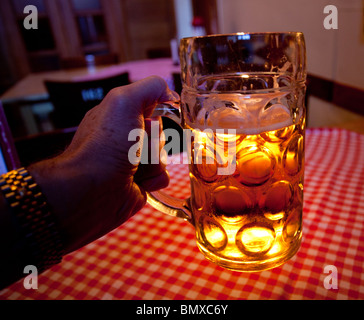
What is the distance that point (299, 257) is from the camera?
1.77 ft

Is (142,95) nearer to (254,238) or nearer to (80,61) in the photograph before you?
(254,238)

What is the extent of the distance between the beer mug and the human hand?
0.05 meters

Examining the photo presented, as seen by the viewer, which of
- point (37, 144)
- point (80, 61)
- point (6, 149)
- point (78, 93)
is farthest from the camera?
point (80, 61)

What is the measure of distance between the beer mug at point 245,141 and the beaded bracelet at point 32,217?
230 mm

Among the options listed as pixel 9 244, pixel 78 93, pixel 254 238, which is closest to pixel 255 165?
pixel 254 238

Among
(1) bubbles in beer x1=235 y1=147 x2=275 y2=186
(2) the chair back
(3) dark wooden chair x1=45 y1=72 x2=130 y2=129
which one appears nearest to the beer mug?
(1) bubbles in beer x1=235 y1=147 x2=275 y2=186

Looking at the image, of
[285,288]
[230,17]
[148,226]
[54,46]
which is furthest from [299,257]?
[54,46]

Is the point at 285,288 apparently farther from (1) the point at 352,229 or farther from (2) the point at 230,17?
(2) the point at 230,17

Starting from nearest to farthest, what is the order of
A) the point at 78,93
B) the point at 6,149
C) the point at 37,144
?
the point at 6,149 → the point at 37,144 → the point at 78,93

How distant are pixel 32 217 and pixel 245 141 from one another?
0.32 metres

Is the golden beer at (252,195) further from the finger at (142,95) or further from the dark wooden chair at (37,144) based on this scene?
the dark wooden chair at (37,144)

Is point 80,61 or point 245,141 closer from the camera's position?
point 245,141

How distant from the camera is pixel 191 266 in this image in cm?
55

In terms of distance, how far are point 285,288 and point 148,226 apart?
12.8 inches
